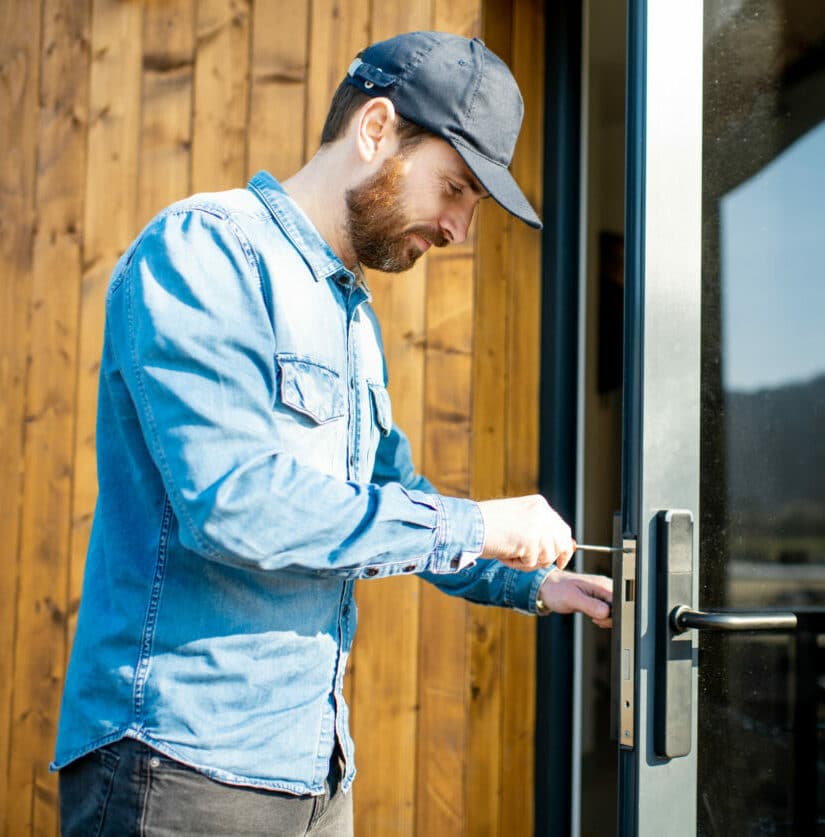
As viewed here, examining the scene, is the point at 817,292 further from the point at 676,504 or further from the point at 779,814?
the point at 779,814

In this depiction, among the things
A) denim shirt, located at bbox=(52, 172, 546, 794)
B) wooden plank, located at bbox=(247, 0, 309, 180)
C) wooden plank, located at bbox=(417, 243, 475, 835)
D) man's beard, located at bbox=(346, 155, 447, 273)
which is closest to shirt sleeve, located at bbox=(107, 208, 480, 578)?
denim shirt, located at bbox=(52, 172, 546, 794)

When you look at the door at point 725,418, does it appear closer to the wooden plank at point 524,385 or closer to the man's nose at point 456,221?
the man's nose at point 456,221

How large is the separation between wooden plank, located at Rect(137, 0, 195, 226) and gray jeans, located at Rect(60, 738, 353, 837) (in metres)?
1.55

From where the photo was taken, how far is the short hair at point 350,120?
4.00ft

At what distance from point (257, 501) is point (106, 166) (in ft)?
5.26

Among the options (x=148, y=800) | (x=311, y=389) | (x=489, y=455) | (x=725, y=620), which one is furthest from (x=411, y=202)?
(x=489, y=455)

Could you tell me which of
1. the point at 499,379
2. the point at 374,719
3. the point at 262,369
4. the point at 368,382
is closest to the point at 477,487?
the point at 499,379

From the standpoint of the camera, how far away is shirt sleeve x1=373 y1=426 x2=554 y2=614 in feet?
4.71

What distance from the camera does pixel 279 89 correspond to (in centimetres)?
221

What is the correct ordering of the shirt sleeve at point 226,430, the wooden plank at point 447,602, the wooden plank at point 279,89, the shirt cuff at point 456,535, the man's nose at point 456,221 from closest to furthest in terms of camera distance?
1. the shirt sleeve at point 226,430
2. the shirt cuff at point 456,535
3. the man's nose at point 456,221
4. the wooden plank at point 447,602
5. the wooden plank at point 279,89

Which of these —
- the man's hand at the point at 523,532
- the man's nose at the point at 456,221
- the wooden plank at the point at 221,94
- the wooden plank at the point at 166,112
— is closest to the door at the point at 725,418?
the man's hand at the point at 523,532

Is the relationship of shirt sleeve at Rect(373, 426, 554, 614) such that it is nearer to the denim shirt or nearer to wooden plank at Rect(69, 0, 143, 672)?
the denim shirt

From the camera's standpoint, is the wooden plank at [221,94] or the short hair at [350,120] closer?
the short hair at [350,120]

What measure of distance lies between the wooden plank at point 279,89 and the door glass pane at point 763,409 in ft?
3.91
